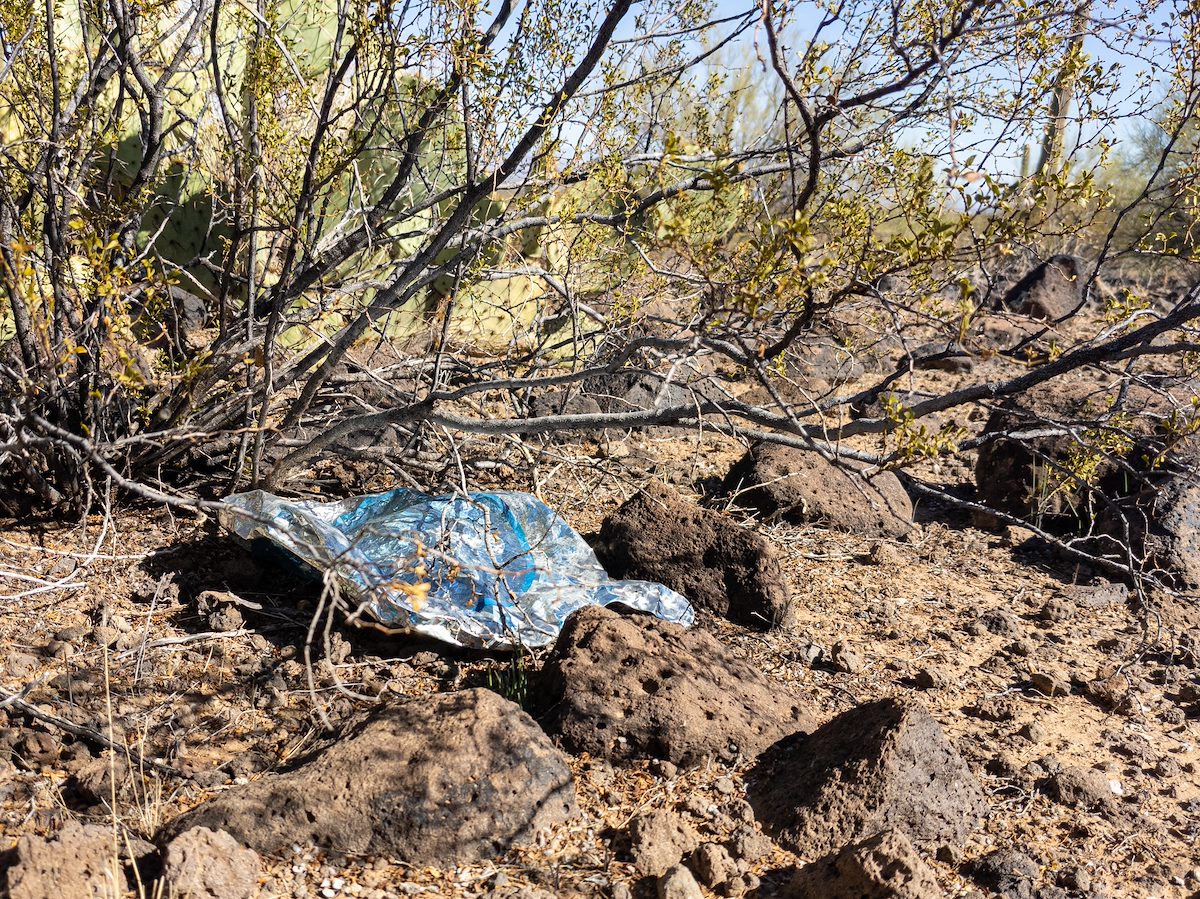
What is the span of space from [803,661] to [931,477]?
106 inches

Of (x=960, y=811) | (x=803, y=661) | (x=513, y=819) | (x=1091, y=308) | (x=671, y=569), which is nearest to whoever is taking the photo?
(x=513, y=819)

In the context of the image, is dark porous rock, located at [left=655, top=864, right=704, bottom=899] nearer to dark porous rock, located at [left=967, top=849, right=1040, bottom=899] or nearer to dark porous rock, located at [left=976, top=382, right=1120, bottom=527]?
dark porous rock, located at [left=967, top=849, right=1040, bottom=899]

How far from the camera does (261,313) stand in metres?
4.38

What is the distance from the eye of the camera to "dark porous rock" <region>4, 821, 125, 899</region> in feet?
7.07

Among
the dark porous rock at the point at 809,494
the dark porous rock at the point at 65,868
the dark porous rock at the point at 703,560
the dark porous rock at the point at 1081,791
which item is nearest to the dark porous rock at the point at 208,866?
the dark porous rock at the point at 65,868

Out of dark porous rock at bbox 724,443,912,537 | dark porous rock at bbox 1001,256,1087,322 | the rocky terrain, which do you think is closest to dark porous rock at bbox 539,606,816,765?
the rocky terrain

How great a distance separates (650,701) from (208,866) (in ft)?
4.13

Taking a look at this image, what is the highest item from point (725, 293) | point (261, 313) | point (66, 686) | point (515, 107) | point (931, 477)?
point (515, 107)

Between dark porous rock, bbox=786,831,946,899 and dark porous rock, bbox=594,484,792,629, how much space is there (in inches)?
58.4

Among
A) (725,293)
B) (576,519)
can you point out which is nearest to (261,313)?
(576,519)

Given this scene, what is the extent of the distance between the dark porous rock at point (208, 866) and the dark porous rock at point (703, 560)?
6.47 ft

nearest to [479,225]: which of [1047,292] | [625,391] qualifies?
[625,391]

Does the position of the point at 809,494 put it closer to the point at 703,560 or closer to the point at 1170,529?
the point at 703,560

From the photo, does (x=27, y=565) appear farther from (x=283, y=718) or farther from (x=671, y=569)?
(x=671, y=569)
